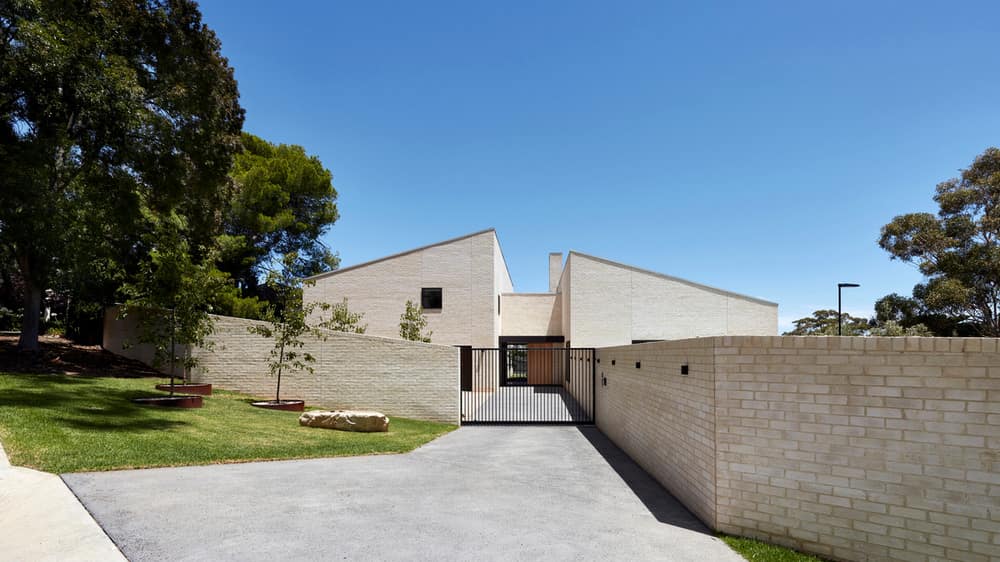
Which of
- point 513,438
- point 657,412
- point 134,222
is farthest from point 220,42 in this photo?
point 657,412

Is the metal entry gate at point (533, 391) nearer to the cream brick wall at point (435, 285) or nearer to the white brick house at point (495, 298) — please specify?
the cream brick wall at point (435, 285)

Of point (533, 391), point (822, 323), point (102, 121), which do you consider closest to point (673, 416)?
point (102, 121)

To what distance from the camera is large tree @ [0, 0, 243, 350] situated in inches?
542

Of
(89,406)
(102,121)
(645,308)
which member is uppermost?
(102,121)

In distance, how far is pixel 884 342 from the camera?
5.16 metres

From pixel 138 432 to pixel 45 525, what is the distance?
17.1 ft

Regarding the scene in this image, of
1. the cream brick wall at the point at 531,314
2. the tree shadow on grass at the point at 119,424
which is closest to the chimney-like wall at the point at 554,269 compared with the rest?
the cream brick wall at the point at 531,314

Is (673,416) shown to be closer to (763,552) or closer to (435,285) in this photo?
(763,552)

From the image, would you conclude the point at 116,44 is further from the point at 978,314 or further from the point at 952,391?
the point at 978,314

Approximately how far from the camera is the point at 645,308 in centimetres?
2670

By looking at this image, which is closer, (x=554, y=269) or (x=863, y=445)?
(x=863, y=445)

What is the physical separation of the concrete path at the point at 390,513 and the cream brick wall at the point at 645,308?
57.1 feet

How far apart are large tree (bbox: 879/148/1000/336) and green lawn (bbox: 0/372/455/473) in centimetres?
2643

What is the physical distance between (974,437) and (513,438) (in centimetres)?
1002
